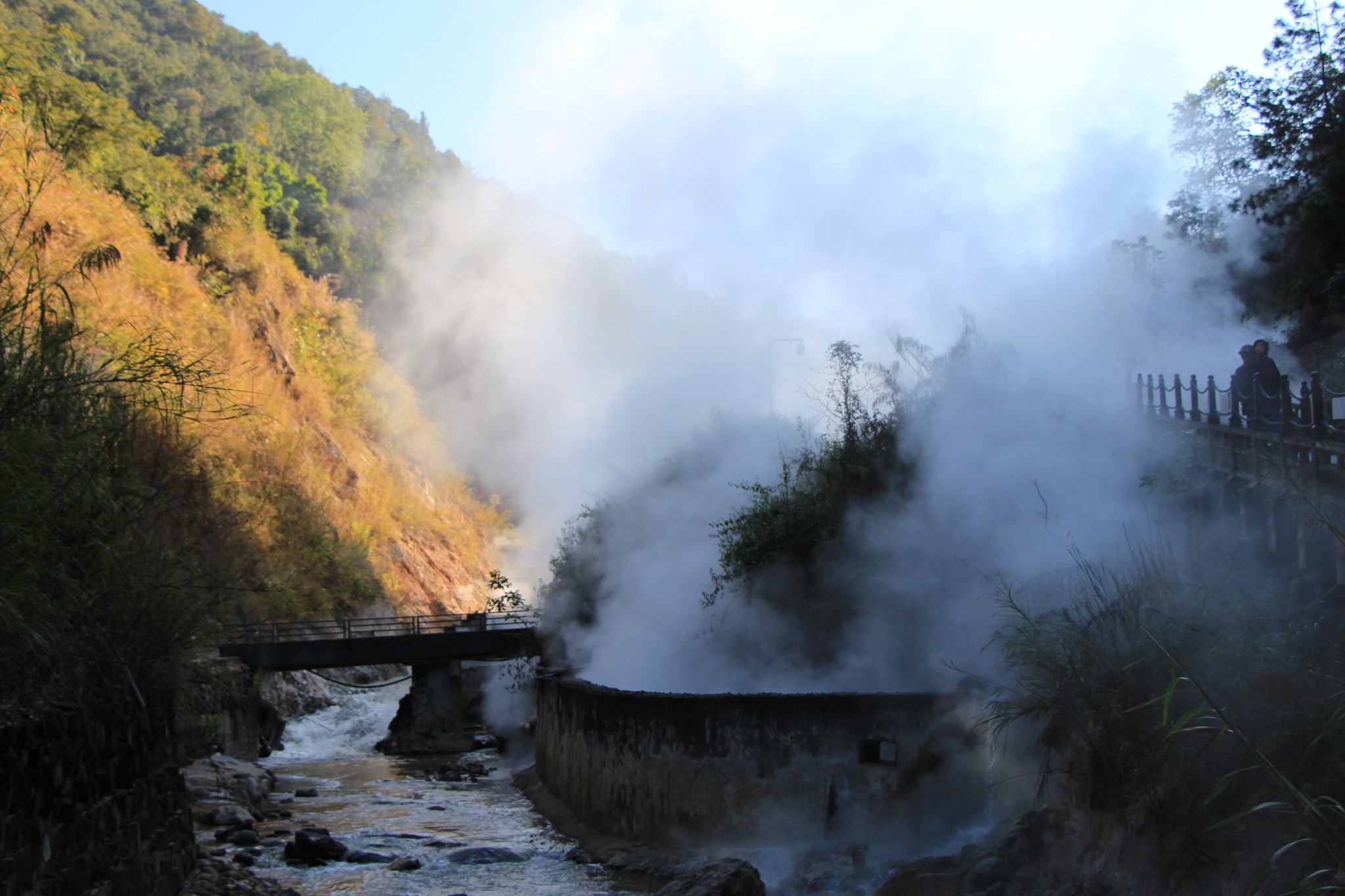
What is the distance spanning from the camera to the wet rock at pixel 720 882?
36.1 feet

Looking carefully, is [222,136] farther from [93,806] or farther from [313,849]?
[93,806]

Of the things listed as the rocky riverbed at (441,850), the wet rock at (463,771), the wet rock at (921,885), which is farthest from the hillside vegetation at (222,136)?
the wet rock at (921,885)

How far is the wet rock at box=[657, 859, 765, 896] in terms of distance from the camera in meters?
11.0

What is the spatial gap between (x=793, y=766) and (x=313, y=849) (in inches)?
281

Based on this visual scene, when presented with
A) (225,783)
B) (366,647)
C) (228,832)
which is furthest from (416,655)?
(228,832)

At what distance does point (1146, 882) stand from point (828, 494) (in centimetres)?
1029

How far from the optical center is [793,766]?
13.7 meters

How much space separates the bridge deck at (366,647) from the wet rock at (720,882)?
14492 mm

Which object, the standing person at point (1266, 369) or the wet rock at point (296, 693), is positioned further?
the wet rock at point (296, 693)

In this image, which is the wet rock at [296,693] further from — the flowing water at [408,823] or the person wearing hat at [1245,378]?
the person wearing hat at [1245,378]

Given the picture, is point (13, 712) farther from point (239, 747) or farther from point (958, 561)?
point (239, 747)

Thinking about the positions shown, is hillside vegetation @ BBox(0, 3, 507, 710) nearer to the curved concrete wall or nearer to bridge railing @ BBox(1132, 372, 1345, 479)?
the curved concrete wall

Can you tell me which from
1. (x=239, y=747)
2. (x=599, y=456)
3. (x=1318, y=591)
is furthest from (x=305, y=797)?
(x=599, y=456)

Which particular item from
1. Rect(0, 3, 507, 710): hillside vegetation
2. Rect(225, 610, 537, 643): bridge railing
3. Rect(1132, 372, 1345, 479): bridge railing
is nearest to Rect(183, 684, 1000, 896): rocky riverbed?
Rect(225, 610, 537, 643): bridge railing
